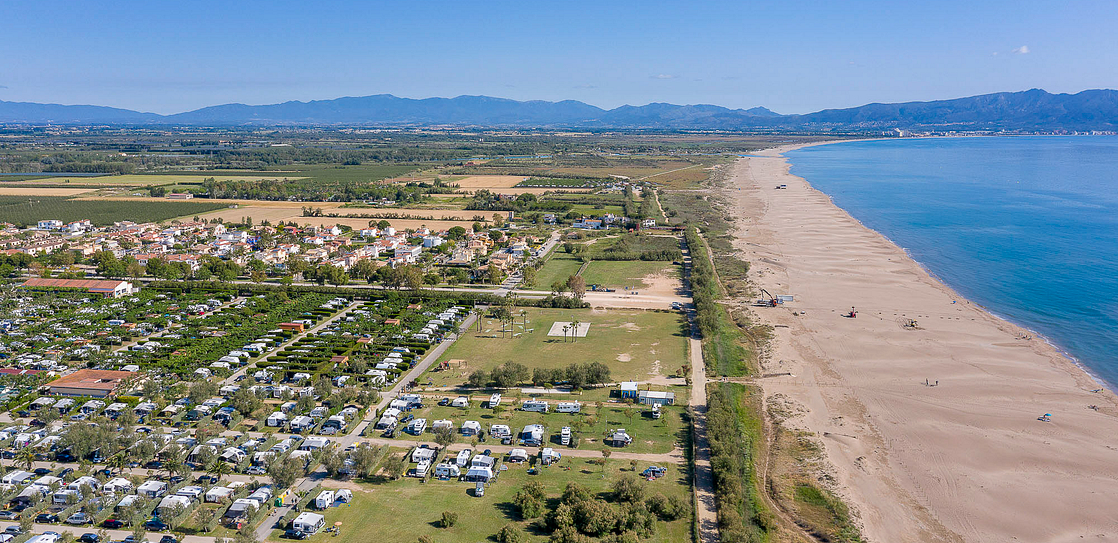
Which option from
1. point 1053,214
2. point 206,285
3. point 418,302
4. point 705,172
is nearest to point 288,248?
point 206,285

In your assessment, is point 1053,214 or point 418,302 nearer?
point 418,302

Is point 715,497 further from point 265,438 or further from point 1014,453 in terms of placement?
point 265,438

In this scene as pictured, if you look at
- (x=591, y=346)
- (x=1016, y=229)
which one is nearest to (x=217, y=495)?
(x=591, y=346)

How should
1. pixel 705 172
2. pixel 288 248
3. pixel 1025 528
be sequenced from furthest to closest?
1. pixel 705 172
2. pixel 288 248
3. pixel 1025 528

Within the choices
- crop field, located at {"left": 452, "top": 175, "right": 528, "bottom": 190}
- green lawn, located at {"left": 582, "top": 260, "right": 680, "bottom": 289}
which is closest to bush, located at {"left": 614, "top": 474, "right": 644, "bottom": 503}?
green lawn, located at {"left": 582, "top": 260, "right": 680, "bottom": 289}

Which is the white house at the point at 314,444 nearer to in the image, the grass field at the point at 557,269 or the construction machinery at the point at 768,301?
the grass field at the point at 557,269

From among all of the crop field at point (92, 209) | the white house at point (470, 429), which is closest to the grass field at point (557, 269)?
the white house at point (470, 429)

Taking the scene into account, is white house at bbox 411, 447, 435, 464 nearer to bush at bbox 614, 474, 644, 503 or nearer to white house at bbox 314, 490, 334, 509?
white house at bbox 314, 490, 334, 509
